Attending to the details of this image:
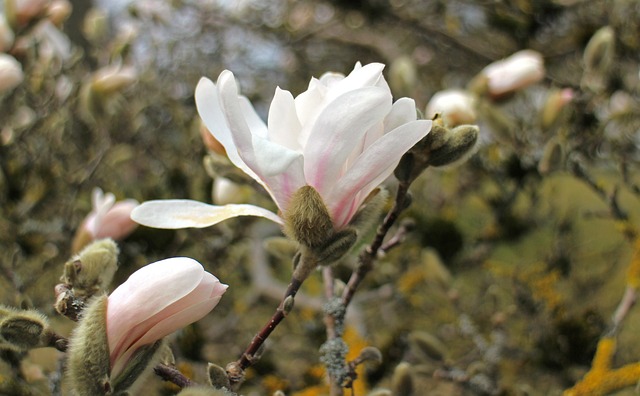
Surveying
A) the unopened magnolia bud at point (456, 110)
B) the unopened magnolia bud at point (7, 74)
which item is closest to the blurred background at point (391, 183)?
the unopened magnolia bud at point (7, 74)

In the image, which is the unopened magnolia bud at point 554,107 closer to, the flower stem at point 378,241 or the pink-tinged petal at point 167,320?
the flower stem at point 378,241

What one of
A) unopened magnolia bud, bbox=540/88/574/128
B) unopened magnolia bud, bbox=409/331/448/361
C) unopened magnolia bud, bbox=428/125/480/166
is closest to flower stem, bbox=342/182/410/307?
unopened magnolia bud, bbox=428/125/480/166

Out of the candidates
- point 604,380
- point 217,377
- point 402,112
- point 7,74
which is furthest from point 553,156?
point 7,74

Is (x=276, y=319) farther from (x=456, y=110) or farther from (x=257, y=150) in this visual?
(x=456, y=110)

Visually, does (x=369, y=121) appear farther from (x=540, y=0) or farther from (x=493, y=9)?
(x=493, y=9)

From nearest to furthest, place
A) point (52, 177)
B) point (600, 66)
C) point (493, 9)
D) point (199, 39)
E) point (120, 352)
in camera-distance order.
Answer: point (120, 352)
point (600, 66)
point (52, 177)
point (493, 9)
point (199, 39)

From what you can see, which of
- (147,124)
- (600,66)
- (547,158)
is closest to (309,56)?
(147,124)
